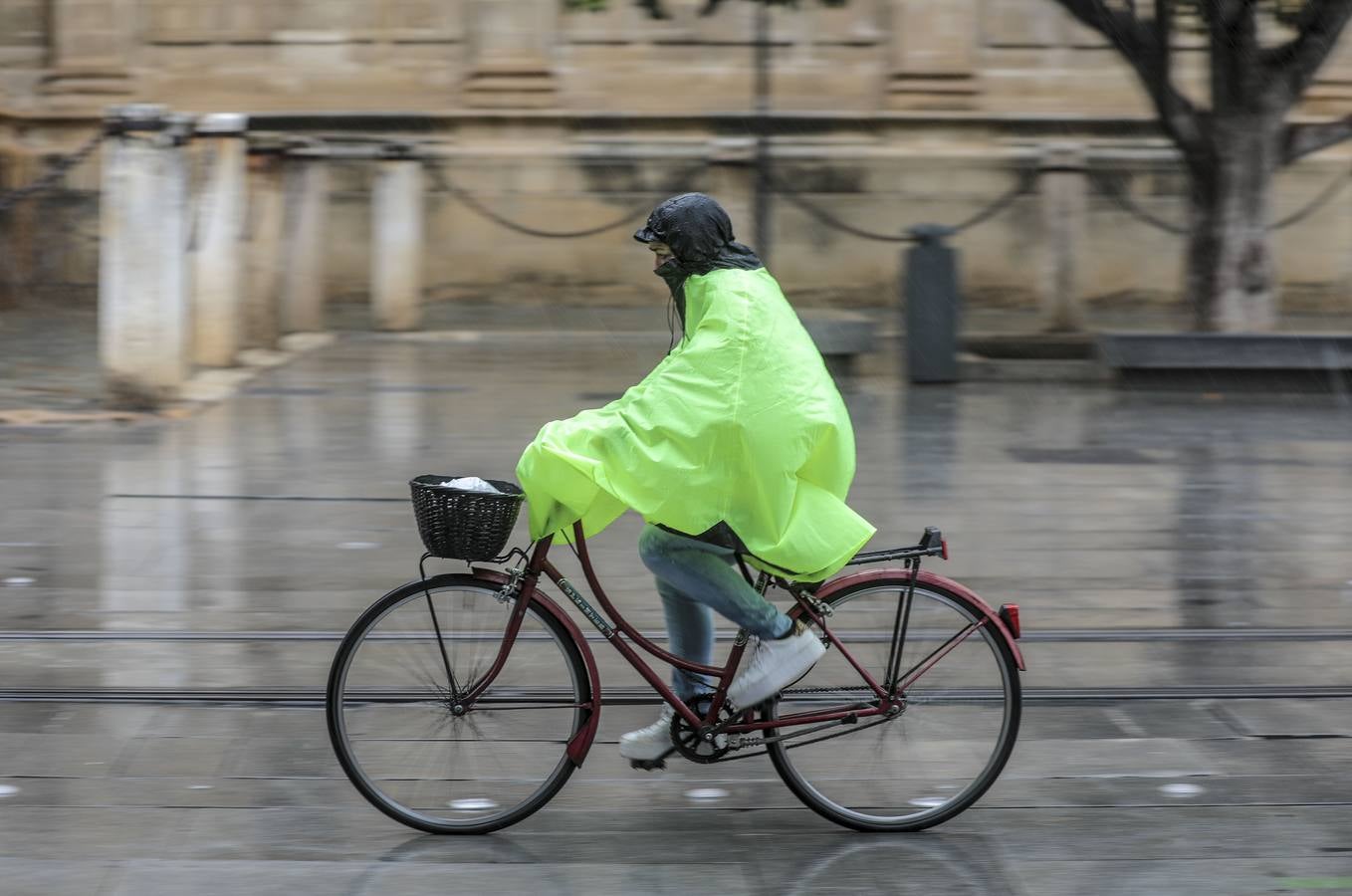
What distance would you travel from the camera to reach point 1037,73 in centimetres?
1967

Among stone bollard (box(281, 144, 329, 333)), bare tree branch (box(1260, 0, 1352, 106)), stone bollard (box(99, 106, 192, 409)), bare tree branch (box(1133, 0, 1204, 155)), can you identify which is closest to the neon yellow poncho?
stone bollard (box(99, 106, 192, 409))

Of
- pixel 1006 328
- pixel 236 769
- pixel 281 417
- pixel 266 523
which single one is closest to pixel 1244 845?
pixel 236 769

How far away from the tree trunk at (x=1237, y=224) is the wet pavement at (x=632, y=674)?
69.1 inches

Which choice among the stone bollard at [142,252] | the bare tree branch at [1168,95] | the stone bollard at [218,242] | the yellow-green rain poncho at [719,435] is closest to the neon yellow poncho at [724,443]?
the yellow-green rain poncho at [719,435]

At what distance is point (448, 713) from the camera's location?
14.5ft

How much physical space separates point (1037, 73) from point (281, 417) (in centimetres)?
1133

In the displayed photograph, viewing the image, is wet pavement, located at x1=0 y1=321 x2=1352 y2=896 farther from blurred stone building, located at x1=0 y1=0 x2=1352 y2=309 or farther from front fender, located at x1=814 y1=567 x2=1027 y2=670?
blurred stone building, located at x1=0 y1=0 x2=1352 y2=309

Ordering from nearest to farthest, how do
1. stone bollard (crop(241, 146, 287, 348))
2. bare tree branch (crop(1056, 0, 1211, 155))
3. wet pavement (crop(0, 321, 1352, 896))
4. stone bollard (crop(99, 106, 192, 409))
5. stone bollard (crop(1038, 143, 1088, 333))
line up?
wet pavement (crop(0, 321, 1352, 896))
stone bollard (crop(99, 106, 192, 409))
bare tree branch (crop(1056, 0, 1211, 155))
stone bollard (crop(241, 146, 287, 348))
stone bollard (crop(1038, 143, 1088, 333))

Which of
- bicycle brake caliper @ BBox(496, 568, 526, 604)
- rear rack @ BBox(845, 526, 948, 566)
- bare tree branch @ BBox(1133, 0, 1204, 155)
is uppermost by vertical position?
bare tree branch @ BBox(1133, 0, 1204, 155)

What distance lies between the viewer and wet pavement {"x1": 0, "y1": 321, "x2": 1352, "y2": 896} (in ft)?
13.8

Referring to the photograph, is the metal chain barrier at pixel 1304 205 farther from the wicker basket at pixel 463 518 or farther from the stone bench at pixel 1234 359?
the wicker basket at pixel 463 518

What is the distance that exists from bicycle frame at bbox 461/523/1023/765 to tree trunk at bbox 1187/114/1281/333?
9.57 meters

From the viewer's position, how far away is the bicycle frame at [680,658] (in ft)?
14.1

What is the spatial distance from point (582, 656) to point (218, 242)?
8.94 m
